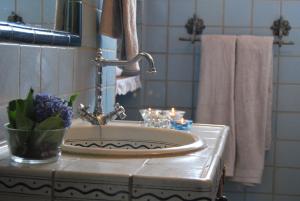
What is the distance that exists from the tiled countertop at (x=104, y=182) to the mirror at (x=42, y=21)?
0.92 feet

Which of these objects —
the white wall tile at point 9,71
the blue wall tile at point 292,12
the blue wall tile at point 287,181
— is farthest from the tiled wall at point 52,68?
the blue wall tile at point 287,181

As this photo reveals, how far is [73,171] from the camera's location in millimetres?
771

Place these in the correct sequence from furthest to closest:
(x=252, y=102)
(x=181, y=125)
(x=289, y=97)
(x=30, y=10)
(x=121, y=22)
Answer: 1. (x=289, y=97)
2. (x=252, y=102)
3. (x=121, y=22)
4. (x=181, y=125)
5. (x=30, y=10)

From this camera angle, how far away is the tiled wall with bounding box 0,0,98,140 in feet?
3.19

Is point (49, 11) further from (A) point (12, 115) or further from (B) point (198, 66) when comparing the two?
(B) point (198, 66)

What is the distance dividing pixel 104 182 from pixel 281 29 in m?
1.76

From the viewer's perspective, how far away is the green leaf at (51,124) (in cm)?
80

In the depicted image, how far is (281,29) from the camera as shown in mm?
2332

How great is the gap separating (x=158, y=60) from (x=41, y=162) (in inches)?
66.2

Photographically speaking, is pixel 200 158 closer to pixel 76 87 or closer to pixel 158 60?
pixel 76 87

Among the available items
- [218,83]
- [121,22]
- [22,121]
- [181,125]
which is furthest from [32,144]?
[218,83]

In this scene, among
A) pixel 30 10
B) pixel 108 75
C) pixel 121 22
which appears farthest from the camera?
pixel 108 75

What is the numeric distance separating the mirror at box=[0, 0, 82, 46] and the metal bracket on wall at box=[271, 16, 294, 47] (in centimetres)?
122

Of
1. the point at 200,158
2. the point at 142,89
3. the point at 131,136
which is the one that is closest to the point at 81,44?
the point at 131,136
